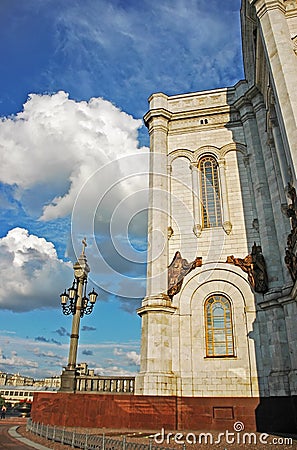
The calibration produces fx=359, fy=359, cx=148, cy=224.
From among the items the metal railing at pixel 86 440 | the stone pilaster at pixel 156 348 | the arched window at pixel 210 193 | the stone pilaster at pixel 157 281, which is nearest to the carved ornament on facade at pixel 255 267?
the arched window at pixel 210 193

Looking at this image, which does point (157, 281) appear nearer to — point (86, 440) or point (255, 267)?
point (255, 267)

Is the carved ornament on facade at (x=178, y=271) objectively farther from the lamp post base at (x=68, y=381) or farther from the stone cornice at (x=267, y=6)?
the stone cornice at (x=267, y=6)

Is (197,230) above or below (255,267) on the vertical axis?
above

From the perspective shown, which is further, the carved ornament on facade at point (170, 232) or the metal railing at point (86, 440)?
the carved ornament on facade at point (170, 232)

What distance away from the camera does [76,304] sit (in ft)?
54.2

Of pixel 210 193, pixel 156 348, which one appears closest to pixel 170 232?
pixel 210 193

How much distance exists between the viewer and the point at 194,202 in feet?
64.8

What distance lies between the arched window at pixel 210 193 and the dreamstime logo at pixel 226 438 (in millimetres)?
9575

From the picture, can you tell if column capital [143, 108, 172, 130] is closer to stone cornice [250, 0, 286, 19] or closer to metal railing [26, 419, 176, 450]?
stone cornice [250, 0, 286, 19]

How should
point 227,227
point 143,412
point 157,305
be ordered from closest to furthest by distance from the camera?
1. point 143,412
2. point 157,305
3. point 227,227

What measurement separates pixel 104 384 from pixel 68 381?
1.56 metres

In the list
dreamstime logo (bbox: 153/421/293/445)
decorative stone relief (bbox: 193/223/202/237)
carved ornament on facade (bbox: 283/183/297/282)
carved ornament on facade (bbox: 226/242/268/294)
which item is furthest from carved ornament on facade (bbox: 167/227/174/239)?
Answer: dreamstime logo (bbox: 153/421/293/445)

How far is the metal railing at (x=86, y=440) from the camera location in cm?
779

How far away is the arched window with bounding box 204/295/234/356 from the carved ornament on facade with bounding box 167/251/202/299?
1.63 m
